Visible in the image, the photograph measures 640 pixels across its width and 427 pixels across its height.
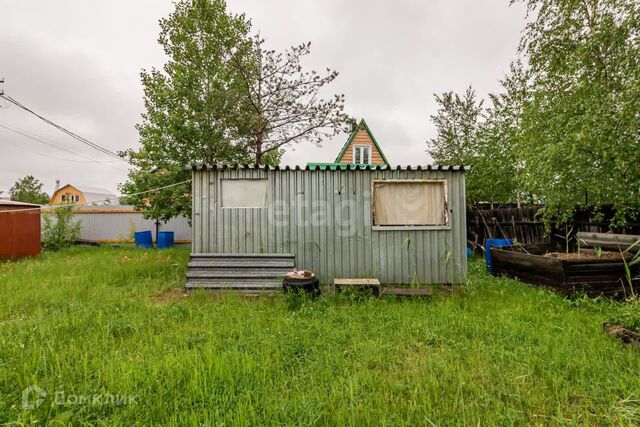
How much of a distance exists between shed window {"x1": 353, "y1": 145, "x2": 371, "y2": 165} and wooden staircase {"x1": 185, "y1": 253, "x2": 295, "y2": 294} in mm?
10015

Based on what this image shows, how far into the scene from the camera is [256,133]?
10117mm

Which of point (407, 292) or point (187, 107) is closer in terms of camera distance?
point (407, 292)

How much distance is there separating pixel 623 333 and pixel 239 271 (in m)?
5.83

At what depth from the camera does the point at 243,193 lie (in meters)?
6.12

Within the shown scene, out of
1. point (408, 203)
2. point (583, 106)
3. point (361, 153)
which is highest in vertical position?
point (361, 153)

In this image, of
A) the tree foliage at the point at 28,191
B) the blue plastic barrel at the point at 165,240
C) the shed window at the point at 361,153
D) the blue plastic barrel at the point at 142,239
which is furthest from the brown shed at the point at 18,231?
the tree foliage at the point at 28,191

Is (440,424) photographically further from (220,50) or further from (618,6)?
(220,50)

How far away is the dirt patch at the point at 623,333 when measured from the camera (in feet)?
9.68

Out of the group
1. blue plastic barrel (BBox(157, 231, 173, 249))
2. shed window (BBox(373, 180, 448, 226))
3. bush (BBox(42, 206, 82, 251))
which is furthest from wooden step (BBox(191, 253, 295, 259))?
bush (BBox(42, 206, 82, 251))

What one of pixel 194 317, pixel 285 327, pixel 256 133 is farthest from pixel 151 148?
pixel 285 327

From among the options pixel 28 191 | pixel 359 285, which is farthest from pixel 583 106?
pixel 28 191

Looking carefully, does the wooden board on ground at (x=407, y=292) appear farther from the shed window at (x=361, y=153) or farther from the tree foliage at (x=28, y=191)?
the tree foliage at (x=28, y=191)

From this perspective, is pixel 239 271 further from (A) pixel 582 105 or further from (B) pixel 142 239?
(B) pixel 142 239

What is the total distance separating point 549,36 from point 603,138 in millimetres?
3420
